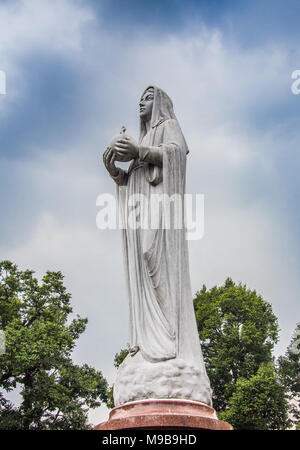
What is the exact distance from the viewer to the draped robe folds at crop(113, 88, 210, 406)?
22.8 ft

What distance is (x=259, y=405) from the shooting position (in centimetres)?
2731

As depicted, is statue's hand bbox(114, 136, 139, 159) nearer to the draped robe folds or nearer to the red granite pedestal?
the draped robe folds

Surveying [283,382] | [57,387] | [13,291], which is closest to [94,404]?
[57,387]

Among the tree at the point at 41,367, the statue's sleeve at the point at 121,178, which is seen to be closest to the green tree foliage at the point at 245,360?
the tree at the point at 41,367

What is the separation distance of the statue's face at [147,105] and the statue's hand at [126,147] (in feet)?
4.08

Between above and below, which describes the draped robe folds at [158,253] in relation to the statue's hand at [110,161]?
below

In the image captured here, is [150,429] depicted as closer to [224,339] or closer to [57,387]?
[57,387]

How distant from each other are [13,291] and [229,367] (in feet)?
44.2

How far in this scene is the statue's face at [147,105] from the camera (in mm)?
8922

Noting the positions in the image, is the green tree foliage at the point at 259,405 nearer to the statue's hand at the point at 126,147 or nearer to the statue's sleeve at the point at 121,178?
the statue's sleeve at the point at 121,178
